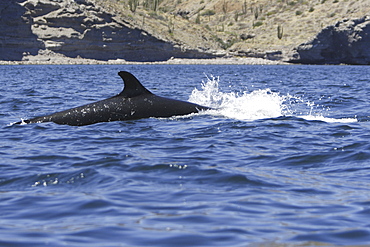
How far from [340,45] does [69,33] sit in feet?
159

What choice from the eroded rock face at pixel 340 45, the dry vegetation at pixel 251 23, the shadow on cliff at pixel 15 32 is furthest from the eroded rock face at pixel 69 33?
the eroded rock face at pixel 340 45

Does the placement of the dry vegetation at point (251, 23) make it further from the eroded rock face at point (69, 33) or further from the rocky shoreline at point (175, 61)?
the rocky shoreline at point (175, 61)

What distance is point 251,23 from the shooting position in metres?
146

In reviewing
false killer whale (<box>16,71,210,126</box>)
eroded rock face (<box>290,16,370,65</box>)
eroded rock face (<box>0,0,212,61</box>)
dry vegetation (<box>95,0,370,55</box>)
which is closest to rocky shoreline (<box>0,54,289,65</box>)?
eroded rock face (<box>0,0,212,61</box>)

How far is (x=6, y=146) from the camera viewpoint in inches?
431

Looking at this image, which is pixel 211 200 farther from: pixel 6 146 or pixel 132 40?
pixel 132 40

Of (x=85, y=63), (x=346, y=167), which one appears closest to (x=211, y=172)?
(x=346, y=167)

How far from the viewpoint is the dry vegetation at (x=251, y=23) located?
116 meters

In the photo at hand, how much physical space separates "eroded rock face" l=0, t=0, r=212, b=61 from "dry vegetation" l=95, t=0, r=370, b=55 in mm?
3712

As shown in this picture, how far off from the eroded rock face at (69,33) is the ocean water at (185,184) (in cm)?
8309

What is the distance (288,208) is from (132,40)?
98.0m

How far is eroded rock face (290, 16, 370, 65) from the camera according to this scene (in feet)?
322

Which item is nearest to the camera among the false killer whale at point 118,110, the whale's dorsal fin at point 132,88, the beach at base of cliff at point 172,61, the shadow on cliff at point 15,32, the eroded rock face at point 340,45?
the whale's dorsal fin at point 132,88

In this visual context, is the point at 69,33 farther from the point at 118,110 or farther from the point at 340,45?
the point at 118,110
